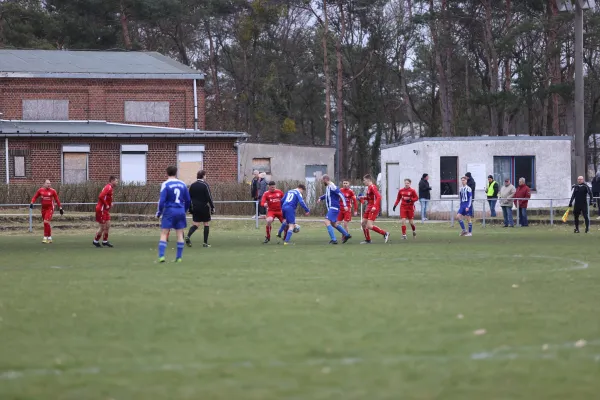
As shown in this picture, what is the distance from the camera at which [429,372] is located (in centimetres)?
811

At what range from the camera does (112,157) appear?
173 feet

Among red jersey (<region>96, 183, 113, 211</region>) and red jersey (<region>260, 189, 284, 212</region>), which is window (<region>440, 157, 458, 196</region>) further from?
red jersey (<region>96, 183, 113, 211</region>)

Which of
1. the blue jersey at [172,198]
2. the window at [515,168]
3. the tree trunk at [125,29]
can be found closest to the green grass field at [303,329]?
the blue jersey at [172,198]

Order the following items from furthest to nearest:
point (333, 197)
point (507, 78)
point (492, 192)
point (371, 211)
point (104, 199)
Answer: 1. point (507, 78)
2. point (492, 192)
3. point (371, 211)
4. point (333, 197)
5. point (104, 199)

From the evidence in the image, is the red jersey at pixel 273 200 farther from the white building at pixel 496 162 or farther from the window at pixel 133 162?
the window at pixel 133 162

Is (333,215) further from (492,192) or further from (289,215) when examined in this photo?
(492,192)

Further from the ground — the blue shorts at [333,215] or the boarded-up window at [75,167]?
the boarded-up window at [75,167]

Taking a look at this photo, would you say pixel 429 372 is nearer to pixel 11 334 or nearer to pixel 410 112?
pixel 11 334

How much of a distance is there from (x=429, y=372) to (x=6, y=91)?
51.3 meters

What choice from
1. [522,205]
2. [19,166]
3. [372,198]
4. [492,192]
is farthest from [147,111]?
[372,198]

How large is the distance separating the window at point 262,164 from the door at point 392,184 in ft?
31.8

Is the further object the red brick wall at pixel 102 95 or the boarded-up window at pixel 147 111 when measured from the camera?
the boarded-up window at pixel 147 111

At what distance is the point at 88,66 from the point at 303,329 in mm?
49972

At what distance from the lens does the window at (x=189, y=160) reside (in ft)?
176
